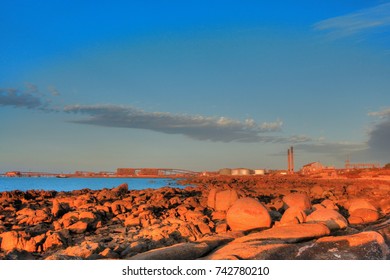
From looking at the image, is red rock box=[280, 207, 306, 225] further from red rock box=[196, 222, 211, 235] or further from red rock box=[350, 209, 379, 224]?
red rock box=[350, 209, 379, 224]

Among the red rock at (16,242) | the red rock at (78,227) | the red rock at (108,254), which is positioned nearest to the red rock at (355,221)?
the red rock at (108,254)

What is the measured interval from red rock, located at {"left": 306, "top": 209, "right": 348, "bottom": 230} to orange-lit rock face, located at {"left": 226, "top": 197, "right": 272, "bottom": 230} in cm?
137

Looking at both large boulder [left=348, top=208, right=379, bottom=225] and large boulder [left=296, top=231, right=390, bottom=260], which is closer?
large boulder [left=296, top=231, right=390, bottom=260]

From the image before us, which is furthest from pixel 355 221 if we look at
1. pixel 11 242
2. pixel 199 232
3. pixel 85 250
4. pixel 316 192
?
pixel 316 192

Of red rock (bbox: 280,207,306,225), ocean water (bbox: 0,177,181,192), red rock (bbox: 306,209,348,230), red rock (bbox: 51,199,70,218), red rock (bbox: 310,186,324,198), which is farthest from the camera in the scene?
ocean water (bbox: 0,177,181,192)

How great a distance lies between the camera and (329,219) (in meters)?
12.0

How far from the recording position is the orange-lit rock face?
1205 centimetres

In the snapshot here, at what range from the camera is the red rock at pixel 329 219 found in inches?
460

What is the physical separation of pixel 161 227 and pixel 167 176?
103 metres

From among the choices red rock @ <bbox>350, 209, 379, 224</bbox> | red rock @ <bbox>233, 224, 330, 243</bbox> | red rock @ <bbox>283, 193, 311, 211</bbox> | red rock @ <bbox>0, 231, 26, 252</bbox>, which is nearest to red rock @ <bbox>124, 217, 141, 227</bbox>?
red rock @ <bbox>0, 231, 26, 252</bbox>

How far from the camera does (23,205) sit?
21.0 m
